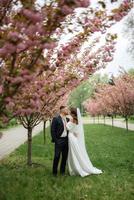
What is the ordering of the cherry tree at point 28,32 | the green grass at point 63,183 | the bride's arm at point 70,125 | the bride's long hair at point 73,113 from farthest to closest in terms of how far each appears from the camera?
the bride's arm at point 70,125 → the bride's long hair at point 73,113 → the green grass at point 63,183 → the cherry tree at point 28,32

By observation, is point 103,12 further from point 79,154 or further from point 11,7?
point 79,154

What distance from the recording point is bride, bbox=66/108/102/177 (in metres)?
10.9

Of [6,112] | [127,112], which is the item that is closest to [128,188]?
[6,112]

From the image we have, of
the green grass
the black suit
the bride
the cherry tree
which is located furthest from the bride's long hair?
the cherry tree

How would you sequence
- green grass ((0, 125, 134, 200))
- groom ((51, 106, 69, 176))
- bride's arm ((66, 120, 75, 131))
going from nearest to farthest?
green grass ((0, 125, 134, 200)) < groom ((51, 106, 69, 176)) < bride's arm ((66, 120, 75, 131))

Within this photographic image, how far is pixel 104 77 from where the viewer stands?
127 meters

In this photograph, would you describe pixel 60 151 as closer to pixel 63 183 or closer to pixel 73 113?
pixel 73 113

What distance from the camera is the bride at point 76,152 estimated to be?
10.9 meters

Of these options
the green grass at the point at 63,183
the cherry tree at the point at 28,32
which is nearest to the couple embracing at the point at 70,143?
the green grass at the point at 63,183

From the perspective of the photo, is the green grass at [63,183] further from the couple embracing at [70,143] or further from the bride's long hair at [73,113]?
the bride's long hair at [73,113]

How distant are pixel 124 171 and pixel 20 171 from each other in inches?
119

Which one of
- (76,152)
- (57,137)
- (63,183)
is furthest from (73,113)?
(63,183)

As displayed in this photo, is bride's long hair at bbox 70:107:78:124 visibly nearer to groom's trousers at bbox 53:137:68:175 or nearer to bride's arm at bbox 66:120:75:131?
bride's arm at bbox 66:120:75:131

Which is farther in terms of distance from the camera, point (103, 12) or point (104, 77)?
point (104, 77)
